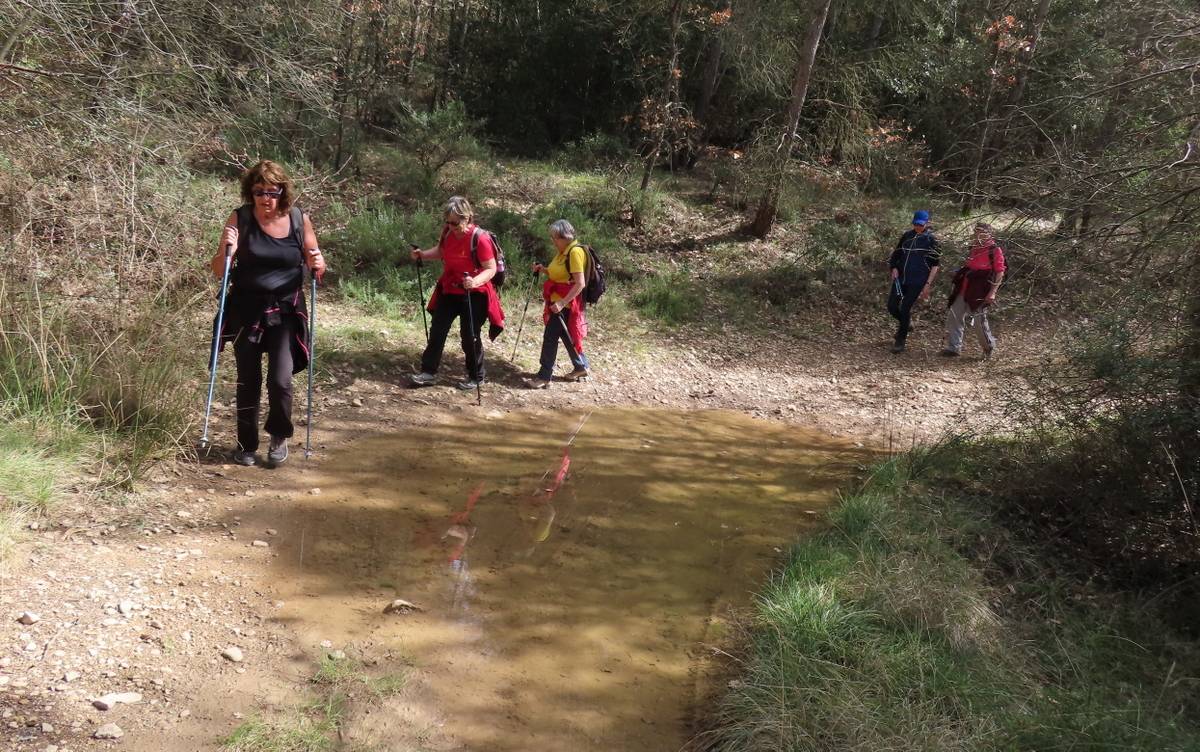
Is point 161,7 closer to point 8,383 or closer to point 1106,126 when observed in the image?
point 8,383

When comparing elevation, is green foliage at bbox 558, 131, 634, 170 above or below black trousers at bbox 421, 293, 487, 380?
above

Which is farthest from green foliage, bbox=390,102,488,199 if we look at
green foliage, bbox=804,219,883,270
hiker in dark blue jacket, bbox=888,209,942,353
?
hiker in dark blue jacket, bbox=888,209,942,353

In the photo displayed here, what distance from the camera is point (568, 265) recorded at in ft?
27.0

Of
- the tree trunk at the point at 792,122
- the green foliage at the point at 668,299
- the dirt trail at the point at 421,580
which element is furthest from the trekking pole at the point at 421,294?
the tree trunk at the point at 792,122

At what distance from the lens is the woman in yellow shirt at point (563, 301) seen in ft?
26.7

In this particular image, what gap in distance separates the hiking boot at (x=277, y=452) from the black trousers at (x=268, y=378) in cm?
11

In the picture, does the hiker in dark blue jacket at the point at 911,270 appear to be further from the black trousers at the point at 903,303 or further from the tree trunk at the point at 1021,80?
the tree trunk at the point at 1021,80

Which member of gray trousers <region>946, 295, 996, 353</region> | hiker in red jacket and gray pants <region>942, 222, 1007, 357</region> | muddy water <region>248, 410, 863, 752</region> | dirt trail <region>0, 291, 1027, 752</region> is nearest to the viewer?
dirt trail <region>0, 291, 1027, 752</region>

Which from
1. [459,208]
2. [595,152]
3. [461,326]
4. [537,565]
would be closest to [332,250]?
[461,326]

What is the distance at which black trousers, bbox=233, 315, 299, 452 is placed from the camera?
5332 millimetres

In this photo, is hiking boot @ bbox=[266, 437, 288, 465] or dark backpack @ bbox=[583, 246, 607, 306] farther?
dark backpack @ bbox=[583, 246, 607, 306]

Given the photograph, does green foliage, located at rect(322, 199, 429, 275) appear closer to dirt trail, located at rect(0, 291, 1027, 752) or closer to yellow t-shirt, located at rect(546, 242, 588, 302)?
yellow t-shirt, located at rect(546, 242, 588, 302)

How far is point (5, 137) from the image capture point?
204 inches

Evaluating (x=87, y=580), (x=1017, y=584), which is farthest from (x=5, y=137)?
(x=1017, y=584)
